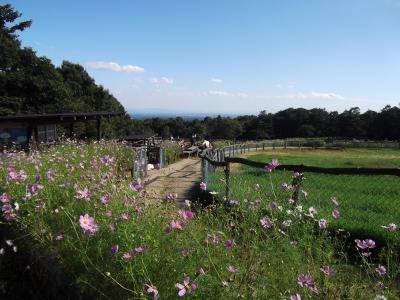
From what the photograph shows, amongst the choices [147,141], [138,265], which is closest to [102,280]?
[138,265]

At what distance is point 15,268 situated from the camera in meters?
4.94

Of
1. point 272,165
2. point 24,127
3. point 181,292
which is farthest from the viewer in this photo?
point 24,127

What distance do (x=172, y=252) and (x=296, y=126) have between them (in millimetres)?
85496

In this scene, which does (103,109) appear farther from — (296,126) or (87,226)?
(87,226)

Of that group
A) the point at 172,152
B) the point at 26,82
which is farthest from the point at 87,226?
the point at 26,82

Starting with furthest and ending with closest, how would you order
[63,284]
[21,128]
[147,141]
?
[147,141], [21,128], [63,284]

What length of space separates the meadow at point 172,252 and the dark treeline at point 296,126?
213 ft

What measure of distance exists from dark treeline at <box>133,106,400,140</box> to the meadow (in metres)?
65.0

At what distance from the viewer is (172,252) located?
2965 millimetres

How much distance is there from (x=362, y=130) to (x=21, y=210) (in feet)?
248

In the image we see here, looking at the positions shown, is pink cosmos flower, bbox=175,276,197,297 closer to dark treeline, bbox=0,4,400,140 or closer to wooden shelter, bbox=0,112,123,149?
wooden shelter, bbox=0,112,123,149

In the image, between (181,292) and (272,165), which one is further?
(272,165)

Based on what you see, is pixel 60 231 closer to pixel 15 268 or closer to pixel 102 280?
pixel 102 280

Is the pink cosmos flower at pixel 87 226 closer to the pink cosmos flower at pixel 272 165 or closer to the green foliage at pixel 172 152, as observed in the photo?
the pink cosmos flower at pixel 272 165
